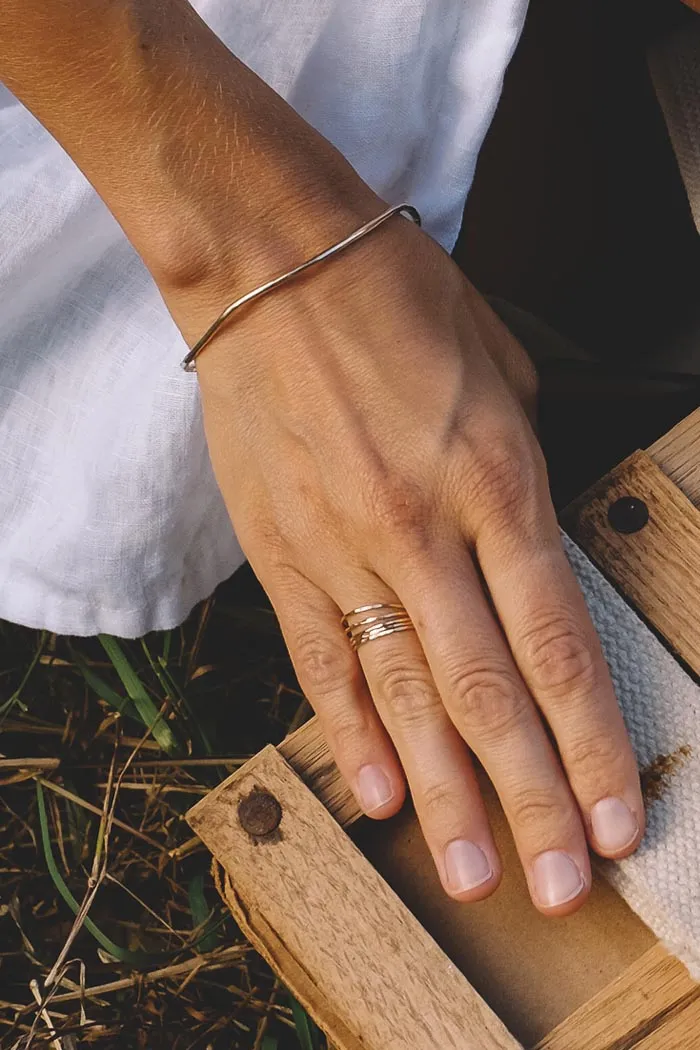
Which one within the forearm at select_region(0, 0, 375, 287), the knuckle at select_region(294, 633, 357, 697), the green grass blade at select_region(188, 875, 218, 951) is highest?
the forearm at select_region(0, 0, 375, 287)

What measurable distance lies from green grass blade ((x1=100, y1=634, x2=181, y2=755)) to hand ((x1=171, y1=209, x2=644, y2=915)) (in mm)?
379

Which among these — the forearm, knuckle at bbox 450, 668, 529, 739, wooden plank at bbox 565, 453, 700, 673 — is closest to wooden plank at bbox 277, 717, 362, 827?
knuckle at bbox 450, 668, 529, 739

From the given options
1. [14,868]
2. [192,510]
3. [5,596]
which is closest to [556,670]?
[192,510]

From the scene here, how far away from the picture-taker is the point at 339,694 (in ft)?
2.43

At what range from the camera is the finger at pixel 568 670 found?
65 cm

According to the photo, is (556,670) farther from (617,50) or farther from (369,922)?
(617,50)

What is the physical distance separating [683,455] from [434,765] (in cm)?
29

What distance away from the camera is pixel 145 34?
0.73 metres

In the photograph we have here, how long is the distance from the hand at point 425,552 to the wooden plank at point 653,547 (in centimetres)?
6

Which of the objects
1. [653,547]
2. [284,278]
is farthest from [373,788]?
[284,278]

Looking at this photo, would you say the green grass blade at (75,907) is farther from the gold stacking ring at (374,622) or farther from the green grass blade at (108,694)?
the gold stacking ring at (374,622)

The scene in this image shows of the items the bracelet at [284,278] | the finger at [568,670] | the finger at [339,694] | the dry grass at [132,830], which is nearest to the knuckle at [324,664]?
the finger at [339,694]

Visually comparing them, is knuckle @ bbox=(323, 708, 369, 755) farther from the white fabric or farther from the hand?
the white fabric

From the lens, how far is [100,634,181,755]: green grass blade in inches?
43.4
